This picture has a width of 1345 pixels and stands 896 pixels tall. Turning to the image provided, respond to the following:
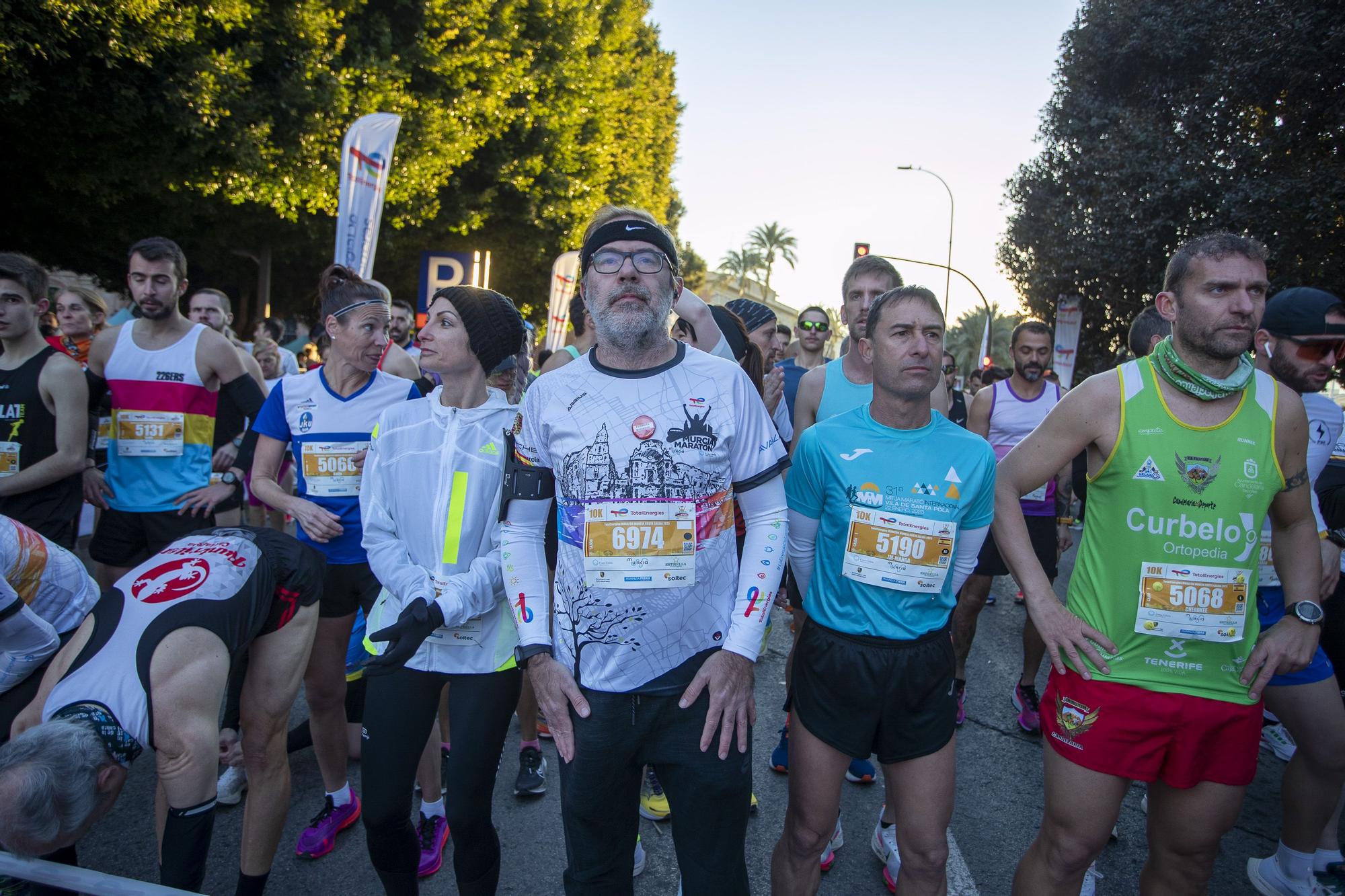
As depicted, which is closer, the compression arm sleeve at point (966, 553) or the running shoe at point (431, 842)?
the compression arm sleeve at point (966, 553)

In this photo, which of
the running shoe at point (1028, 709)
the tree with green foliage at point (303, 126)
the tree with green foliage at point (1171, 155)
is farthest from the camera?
the tree with green foliage at point (1171, 155)

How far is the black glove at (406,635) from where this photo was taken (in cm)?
218

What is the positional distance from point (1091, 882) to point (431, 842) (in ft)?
8.41

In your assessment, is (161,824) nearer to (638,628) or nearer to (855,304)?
(638,628)

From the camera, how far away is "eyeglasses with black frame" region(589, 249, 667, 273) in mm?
2070

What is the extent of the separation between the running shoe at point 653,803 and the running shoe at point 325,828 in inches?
47.8

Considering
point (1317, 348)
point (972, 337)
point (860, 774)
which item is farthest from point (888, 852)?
point (972, 337)

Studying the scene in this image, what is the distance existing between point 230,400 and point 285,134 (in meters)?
9.82

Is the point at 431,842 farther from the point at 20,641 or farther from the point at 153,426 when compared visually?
the point at 153,426

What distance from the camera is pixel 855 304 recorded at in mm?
3684

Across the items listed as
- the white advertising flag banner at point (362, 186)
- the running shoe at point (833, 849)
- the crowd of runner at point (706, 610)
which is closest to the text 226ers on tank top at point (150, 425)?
the crowd of runner at point (706, 610)

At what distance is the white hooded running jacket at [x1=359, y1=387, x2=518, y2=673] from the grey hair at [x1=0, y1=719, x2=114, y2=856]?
2.42ft

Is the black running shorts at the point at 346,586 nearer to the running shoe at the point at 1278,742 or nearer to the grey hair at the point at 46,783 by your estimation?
the grey hair at the point at 46,783

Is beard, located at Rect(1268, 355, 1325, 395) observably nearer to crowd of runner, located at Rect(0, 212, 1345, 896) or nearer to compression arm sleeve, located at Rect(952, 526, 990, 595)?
crowd of runner, located at Rect(0, 212, 1345, 896)
